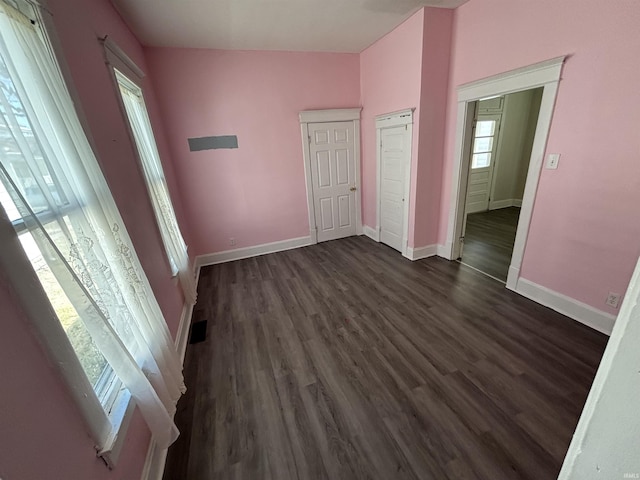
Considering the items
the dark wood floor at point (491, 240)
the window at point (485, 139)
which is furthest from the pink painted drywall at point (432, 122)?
the window at point (485, 139)

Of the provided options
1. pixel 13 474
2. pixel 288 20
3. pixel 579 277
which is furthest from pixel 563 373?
pixel 288 20

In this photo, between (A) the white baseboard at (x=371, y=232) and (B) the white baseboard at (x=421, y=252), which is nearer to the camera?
(B) the white baseboard at (x=421, y=252)

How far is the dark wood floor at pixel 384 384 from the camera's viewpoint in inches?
56.8

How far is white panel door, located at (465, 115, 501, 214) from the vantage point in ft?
16.7

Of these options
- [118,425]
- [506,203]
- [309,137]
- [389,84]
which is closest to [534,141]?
[389,84]

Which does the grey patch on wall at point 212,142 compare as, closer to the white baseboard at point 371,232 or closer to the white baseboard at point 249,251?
the white baseboard at point 249,251

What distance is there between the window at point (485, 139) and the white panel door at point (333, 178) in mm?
2566

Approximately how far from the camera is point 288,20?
9.21ft

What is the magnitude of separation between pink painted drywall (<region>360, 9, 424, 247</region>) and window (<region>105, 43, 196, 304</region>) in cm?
295

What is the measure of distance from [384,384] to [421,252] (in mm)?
2288

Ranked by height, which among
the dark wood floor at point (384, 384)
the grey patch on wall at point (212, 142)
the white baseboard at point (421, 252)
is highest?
the grey patch on wall at point (212, 142)

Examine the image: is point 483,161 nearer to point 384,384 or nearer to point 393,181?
point 393,181

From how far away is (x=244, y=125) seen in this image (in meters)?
3.76

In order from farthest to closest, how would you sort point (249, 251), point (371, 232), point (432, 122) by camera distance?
point (371, 232)
point (249, 251)
point (432, 122)
